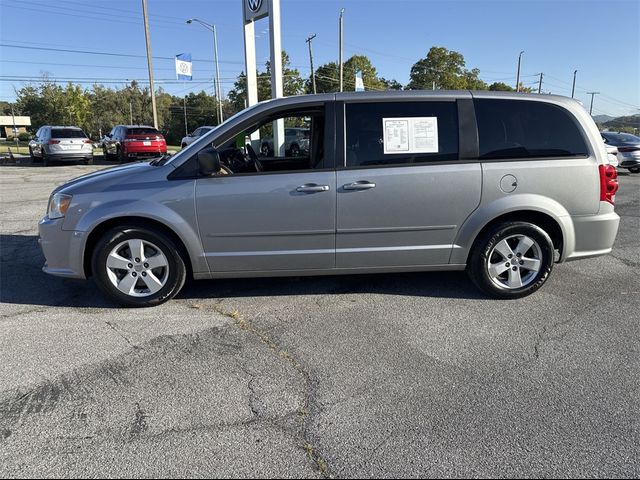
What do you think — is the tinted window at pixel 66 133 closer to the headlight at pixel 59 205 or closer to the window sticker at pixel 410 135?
the headlight at pixel 59 205

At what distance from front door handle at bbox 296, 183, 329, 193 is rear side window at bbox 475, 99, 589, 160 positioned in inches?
59.0

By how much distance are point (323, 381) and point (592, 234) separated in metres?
3.03

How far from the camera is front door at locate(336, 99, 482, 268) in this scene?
4.05m

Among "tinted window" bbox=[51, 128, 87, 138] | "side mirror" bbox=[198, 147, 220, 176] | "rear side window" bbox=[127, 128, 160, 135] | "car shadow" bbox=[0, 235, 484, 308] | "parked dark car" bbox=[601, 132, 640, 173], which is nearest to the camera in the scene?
"side mirror" bbox=[198, 147, 220, 176]

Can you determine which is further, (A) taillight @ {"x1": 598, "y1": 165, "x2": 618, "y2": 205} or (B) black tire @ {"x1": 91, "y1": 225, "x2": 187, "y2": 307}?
(A) taillight @ {"x1": 598, "y1": 165, "x2": 618, "y2": 205}

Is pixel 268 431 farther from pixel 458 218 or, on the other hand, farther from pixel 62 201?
pixel 62 201

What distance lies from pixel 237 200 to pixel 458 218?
1.98 m

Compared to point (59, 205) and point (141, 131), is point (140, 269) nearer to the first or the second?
point (59, 205)

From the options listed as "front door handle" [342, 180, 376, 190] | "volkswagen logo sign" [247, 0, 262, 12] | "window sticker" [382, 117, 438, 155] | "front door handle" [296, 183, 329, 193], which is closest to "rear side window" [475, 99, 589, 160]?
"window sticker" [382, 117, 438, 155]

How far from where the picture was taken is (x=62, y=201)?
161 inches

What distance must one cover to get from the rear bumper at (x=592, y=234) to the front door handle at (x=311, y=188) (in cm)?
232

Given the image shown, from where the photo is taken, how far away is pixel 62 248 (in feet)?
13.4

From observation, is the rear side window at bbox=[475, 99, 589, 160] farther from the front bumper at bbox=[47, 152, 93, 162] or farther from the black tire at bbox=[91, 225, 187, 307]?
the front bumper at bbox=[47, 152, 93, 162]

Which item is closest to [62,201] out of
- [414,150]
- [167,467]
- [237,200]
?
[237,200]
